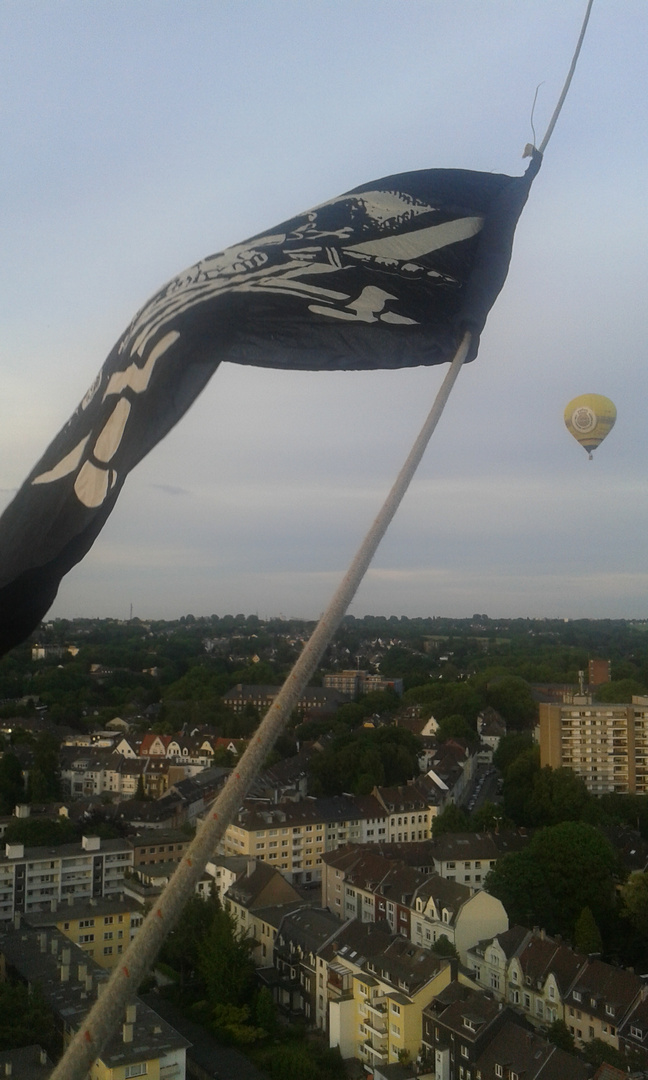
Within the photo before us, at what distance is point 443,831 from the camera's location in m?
12.9

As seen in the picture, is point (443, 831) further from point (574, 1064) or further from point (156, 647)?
point (156, 647)

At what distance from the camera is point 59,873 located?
10.3 meters

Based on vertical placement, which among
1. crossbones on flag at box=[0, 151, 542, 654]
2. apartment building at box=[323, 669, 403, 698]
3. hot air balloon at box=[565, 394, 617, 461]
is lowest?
apartment building at box=[323, 669, 403, 698]

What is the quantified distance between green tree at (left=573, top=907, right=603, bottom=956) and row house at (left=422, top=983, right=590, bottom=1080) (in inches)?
92.8

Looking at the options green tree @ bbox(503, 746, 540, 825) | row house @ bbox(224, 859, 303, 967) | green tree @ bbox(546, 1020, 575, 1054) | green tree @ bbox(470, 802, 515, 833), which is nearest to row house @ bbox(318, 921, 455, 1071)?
green tree @ bbox(546, 1020, 575, 1054)

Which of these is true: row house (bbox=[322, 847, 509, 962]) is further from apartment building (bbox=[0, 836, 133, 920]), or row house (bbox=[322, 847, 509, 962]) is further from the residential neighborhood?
apartment building (bbox=[0, 836, 133, 920])

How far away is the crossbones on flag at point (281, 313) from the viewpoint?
37.0 inches

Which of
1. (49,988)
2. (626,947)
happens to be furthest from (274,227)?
(626,947)

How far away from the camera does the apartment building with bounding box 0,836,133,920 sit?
1009cm

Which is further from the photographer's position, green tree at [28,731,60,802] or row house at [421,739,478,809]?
row house at [421,739,478,809]

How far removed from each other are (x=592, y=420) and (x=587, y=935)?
6330 millimetres

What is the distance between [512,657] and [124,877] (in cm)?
2839

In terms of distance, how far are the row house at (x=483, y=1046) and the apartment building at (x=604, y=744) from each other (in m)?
9.81

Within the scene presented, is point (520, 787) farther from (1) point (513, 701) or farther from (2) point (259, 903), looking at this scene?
(1) point (513, 701)
